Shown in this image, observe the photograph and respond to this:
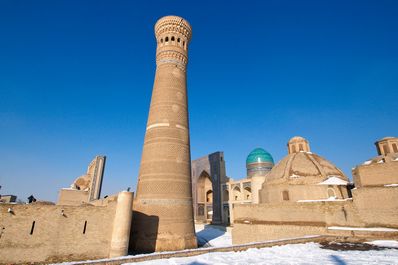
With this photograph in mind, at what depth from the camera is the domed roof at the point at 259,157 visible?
31.1 meters

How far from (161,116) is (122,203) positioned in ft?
19.2

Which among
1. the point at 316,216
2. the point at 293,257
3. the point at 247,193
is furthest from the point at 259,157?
the point at 293,257

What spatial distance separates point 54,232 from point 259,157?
25124 millimetres

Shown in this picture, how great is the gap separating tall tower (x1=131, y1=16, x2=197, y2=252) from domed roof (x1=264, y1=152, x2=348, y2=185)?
896cm

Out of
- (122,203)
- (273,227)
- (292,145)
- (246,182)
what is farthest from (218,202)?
(122,203)

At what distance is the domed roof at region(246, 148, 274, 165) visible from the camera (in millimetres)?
31078

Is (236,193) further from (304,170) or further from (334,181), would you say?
(334,181)

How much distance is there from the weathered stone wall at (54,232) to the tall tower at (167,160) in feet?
5.96

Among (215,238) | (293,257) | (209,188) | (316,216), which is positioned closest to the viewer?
(293,257)

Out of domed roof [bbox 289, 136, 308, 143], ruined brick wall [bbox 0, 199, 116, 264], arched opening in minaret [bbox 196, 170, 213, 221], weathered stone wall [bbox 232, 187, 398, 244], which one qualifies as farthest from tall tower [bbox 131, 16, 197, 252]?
arched opening in minaret [bbox 196, 170, 213, 221]

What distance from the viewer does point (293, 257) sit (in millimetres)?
5977

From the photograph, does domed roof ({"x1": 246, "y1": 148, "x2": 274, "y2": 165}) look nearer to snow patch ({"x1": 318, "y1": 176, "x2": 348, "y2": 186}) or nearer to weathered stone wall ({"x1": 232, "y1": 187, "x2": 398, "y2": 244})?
snow patch ({"x1": 318, "y1": 176, "x2": 348, "y2": 186})

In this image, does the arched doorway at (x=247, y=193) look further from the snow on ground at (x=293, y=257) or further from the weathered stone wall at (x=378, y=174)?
the snow on ground at (x=293, y=257)

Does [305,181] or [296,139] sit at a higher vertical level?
[296,139]
